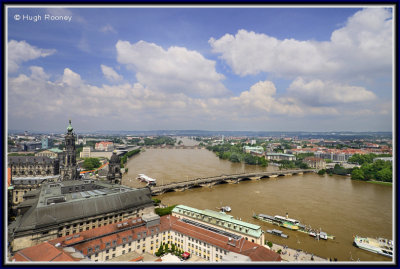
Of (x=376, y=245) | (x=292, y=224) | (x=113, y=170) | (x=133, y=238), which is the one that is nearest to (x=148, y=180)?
(x=113, y=170)

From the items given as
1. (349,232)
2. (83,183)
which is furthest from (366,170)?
(83,183)

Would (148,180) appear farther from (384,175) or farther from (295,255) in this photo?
(384,175)

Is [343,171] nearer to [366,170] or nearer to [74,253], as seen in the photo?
[366,170]

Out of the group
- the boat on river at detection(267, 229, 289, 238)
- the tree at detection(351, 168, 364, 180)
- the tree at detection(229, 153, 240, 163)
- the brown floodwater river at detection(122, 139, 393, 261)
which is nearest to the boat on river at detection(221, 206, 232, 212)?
the brown floodwater river at detection(122, 139, 393, 261)

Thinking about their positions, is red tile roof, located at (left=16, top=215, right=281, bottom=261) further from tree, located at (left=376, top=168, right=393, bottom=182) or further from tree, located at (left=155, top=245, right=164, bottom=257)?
tree, located at (left=376, top=168, right=393, bottom=182)

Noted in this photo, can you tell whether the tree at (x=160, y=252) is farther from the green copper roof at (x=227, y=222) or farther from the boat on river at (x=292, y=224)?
the boat on river at (x=292, y=224)

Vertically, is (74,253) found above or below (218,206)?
above
